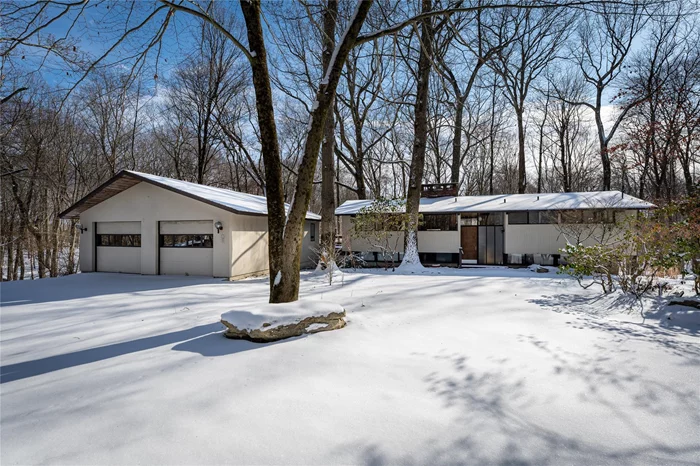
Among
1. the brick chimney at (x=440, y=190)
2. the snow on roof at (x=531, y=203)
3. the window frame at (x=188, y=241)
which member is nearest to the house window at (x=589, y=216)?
the snow on roof at (x=531, y=203)

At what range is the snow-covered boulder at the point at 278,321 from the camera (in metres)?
4.27

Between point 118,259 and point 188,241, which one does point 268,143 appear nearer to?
point 188,241

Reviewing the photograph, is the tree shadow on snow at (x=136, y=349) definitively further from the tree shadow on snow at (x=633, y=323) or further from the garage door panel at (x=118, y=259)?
the garage door panel at (x=118, y=259)

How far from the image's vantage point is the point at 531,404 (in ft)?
9.25

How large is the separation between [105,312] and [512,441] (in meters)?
6.64

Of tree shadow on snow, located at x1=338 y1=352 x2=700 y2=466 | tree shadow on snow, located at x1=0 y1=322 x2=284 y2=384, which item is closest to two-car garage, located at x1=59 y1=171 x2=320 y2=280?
tree shadow on snow, located at x1=0 y1=322 x2=284 y2=384

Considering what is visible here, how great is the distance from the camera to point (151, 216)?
39.7 ft

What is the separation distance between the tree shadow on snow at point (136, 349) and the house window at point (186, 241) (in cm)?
730

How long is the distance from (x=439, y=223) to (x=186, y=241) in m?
9.74

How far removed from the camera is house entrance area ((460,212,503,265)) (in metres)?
15.1

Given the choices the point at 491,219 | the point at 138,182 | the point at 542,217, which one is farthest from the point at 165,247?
the point at 542,217

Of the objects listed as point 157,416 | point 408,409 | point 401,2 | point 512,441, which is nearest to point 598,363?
point 512,441

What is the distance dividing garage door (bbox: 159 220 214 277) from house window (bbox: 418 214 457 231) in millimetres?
8264

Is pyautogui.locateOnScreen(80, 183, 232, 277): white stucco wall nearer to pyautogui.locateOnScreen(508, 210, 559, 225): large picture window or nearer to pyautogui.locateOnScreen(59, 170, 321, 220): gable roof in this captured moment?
pyautogui.locateOnScreen(59, 170, 321, 220): gable roof
